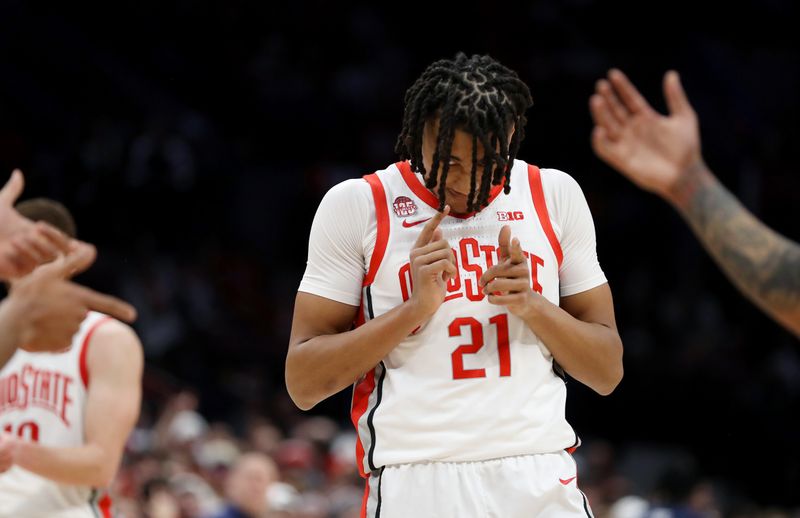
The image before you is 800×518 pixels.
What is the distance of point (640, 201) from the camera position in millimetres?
15250

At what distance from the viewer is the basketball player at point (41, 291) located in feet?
10.6

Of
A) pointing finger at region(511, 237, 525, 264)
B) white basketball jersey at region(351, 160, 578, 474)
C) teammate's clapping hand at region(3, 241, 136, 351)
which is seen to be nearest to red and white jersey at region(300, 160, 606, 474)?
white basketball jersey at region(351, 160, 578, 474)

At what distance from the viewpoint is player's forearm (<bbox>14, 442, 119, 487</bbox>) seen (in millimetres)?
4242

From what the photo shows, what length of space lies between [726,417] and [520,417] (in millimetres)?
10781

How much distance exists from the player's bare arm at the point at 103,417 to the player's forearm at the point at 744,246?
2596mm

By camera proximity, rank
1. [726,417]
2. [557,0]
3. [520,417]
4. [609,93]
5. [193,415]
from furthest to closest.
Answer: [557,0] < [726,417] < [193,415] < [520,417] < [609,93]

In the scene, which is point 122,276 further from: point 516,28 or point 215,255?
point 516,28

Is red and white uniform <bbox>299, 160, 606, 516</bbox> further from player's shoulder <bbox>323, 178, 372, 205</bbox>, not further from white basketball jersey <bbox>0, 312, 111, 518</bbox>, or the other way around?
white basketball jersey <bbox>0, 312, 111, 518</bbox>

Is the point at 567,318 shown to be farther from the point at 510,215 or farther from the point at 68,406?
the point at 68,406

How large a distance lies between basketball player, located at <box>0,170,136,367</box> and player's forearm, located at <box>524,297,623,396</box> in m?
1.20

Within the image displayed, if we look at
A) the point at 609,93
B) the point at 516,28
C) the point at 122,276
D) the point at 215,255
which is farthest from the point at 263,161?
the point at 609,93

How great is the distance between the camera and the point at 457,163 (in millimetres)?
3680

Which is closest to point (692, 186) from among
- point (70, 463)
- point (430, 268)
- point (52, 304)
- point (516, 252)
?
point (516, 252)

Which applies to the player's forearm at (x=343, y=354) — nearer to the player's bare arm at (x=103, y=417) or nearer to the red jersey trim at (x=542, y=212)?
the red jersey trim at (x=542, y=212)
